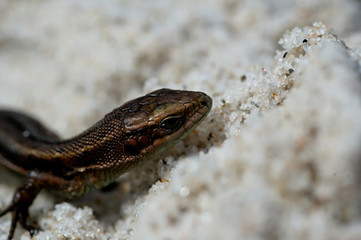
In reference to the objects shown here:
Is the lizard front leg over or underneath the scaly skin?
underneath

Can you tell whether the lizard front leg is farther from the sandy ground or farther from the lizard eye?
the lizard eye

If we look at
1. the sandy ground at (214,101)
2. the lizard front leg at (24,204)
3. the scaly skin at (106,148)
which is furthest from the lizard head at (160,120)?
the lizard front leg at (24,204)

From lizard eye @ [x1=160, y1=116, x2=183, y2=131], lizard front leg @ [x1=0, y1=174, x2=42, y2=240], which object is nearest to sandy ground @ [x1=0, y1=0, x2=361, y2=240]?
lizard front leg @ [x1=0, y1=174, x2=42, y2=240]

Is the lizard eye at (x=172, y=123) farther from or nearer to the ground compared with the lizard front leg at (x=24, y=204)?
farther from the ground

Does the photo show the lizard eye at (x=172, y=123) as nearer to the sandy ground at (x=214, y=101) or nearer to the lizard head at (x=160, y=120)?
the lizard head at (x=160, y=120)

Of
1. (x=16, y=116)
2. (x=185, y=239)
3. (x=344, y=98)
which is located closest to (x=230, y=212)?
(x=185, y=239)

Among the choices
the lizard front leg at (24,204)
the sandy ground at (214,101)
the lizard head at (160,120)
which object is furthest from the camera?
the lizard front leg at (24,204)

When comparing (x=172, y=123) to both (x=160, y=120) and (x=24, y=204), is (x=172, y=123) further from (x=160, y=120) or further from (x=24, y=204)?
(x=24, y=204)

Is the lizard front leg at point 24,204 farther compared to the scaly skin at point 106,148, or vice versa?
the lizard front leg at point 24,204
